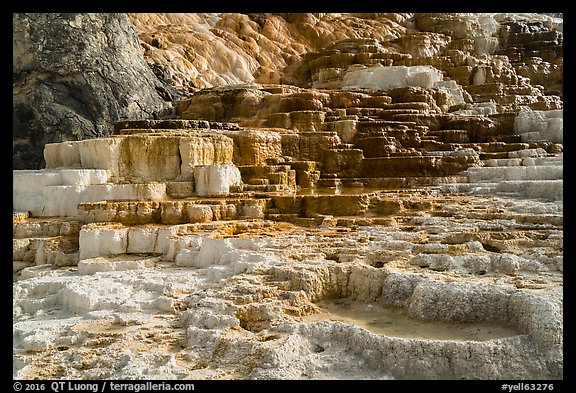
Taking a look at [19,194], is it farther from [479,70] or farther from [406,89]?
[479,70]

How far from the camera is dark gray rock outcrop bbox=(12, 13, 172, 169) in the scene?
14234 millimetres

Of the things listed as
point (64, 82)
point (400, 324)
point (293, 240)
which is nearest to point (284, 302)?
point (400, 324)

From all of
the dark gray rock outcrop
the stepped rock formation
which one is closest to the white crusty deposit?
the stepped rock formation

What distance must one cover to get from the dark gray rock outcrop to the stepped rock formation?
11cm

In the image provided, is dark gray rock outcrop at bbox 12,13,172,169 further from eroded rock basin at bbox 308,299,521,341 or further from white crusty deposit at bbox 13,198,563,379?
eroded rock basin at bbox 308,299,521,341

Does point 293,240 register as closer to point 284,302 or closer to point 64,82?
point 284,302

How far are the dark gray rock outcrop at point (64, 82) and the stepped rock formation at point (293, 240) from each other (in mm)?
115

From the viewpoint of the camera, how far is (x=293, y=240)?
683 cm

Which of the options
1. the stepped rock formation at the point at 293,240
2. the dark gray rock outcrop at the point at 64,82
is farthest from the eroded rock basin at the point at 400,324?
the dark gray rock outcrop at the point at 64,82

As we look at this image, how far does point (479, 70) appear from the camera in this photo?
2052 cm

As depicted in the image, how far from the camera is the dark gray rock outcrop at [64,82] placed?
1423 cm

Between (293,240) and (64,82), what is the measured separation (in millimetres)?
10997

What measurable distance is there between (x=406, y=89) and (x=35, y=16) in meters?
11.1

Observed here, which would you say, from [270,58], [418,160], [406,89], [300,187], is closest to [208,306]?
[300,187]
